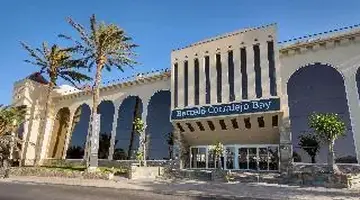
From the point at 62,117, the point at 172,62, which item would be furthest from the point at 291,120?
the point at 62,117

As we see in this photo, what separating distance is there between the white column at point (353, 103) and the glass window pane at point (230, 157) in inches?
465

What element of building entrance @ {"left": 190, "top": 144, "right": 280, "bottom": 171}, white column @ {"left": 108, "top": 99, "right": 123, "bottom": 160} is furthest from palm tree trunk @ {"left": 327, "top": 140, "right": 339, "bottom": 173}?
white column @ {"left": 108, "top": 99, "right": 123, "bottom": 160}

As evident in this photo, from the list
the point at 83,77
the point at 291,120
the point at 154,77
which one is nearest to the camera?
the point at 291,120

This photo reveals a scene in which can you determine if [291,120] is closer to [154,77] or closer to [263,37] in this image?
[263,37]

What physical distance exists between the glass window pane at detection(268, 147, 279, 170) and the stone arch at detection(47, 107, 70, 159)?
29831 mm

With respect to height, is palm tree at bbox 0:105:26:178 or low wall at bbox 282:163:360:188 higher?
palm tree at bbox 0:105:26:178

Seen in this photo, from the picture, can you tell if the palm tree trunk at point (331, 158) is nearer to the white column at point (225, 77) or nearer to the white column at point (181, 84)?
the white column at point (225, 77)

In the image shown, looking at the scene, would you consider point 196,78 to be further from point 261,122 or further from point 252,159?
point 252,159

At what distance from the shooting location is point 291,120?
30484 millimetres

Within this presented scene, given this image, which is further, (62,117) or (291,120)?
(62,117)

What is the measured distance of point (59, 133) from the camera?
1983 inches

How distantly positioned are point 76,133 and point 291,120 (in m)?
30.1

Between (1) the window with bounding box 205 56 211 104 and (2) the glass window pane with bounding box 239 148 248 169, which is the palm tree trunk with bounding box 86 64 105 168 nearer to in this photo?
(1) the window with bounding box 205 56 211 104

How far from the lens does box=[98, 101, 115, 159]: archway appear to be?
42312 millimetres
